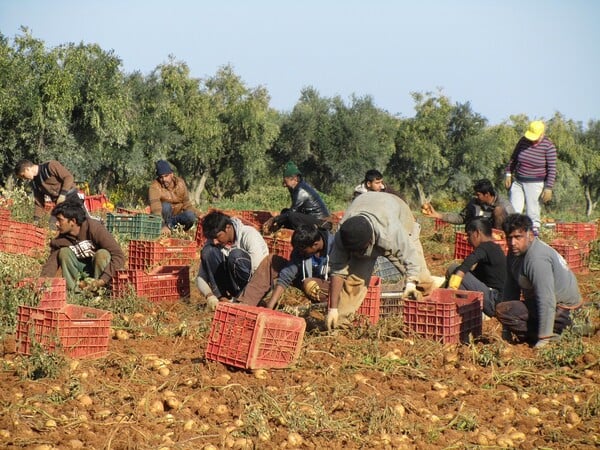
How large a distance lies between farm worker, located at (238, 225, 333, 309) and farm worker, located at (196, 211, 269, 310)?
0.19 meters

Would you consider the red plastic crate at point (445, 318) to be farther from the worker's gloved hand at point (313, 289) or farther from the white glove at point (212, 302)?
the white glove at point (212, 302)

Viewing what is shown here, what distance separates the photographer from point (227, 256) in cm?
799

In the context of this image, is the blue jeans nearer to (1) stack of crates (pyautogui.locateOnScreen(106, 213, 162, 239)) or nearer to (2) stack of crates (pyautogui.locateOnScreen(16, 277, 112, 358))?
(1) stack of crates (pyautogui.locateOnScreen(106, 213, 162, 239))

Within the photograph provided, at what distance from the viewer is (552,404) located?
5559mm

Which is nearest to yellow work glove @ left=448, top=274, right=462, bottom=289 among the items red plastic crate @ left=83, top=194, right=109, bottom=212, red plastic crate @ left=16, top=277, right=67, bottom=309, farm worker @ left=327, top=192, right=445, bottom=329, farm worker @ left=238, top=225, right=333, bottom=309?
farm worker @ left=327, top=192, right=445, bottom=329

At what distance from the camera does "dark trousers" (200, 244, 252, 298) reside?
7906 mm

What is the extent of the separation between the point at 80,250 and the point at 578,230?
839 centimetres

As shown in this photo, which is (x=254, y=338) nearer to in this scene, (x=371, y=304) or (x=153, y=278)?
(x=371, y=304)

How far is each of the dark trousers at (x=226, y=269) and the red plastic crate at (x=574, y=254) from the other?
16.6 ft

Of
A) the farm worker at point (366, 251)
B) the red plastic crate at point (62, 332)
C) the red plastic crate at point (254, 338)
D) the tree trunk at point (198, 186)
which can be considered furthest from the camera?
the tree trunk at point (198, 186)

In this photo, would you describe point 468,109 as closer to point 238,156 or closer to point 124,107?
point 238,156

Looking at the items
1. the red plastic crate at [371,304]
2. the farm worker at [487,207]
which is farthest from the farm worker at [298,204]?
the red plastic crate at [371,304]

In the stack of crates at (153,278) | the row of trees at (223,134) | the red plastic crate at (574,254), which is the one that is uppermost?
the row of trees at (223,134)

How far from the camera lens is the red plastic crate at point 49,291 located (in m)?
6.85
